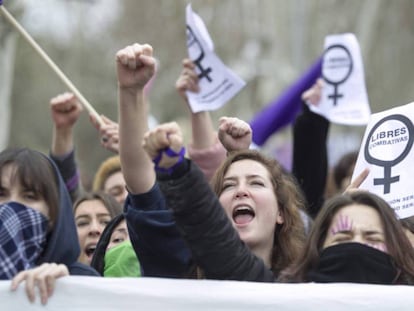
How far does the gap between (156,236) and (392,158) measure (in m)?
1.09

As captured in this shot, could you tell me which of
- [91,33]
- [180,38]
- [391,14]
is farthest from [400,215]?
[91,33]

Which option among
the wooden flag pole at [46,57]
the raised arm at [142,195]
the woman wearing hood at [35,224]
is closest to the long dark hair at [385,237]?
the raised arm at [142,195]

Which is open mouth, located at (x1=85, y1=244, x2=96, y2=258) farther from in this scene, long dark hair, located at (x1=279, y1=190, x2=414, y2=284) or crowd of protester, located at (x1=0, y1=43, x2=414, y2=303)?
long dark hair, located at (x1=279, y1=190, x2=414, y2=284)

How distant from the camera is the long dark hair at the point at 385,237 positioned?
4.98m

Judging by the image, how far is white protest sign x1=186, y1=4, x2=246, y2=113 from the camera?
7.25 meters

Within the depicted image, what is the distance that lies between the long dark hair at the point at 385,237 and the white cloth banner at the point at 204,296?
250 millimetres

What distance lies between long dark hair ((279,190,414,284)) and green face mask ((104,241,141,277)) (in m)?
0.77

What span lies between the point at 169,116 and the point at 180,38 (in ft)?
19.7

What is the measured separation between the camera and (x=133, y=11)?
29031 millimetres

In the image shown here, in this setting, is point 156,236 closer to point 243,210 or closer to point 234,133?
point 243,210

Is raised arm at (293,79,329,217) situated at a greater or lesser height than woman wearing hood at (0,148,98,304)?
lesser

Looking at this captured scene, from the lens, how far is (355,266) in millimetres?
4848

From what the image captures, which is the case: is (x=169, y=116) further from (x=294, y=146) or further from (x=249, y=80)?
(x=294, y=146)

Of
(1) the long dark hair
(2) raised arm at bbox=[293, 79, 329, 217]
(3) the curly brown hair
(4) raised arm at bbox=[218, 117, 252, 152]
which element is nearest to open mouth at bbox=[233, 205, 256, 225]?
(3) the curly brown hair
